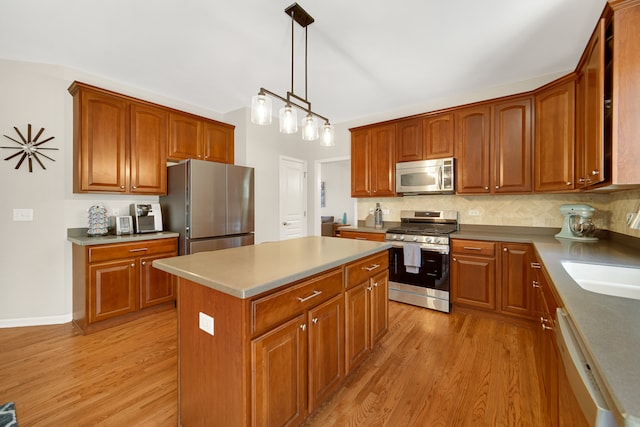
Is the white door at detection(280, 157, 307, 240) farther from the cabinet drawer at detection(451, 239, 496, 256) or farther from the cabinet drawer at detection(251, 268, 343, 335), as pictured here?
the cabinet drawer at detection(251, 268, 343, 335)

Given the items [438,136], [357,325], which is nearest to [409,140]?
[438,136]

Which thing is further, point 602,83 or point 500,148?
point 500,148

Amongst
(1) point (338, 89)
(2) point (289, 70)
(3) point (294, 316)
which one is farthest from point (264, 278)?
(1) point (338, 89)

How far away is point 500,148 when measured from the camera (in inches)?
114

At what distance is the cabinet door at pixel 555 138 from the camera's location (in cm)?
244

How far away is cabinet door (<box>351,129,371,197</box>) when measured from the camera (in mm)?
3832

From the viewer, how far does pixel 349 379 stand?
6.15 ft

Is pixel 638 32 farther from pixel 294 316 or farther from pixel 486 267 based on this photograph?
pixel 294 316

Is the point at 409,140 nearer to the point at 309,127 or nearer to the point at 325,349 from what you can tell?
the point at 309,127

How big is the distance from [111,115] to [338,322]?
10.2 ft

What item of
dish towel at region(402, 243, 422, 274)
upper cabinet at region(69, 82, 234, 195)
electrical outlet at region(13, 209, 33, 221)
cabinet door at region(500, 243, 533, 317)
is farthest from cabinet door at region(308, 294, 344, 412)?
electrical outlet at region(13, 209, 33, 221)

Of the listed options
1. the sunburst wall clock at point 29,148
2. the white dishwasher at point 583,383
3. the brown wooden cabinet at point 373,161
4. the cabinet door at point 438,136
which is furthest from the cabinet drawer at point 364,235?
the sunburst wall clock at point 29,148

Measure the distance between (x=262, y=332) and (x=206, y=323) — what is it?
0.95 feet

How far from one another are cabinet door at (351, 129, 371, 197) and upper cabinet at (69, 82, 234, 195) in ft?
6.96
